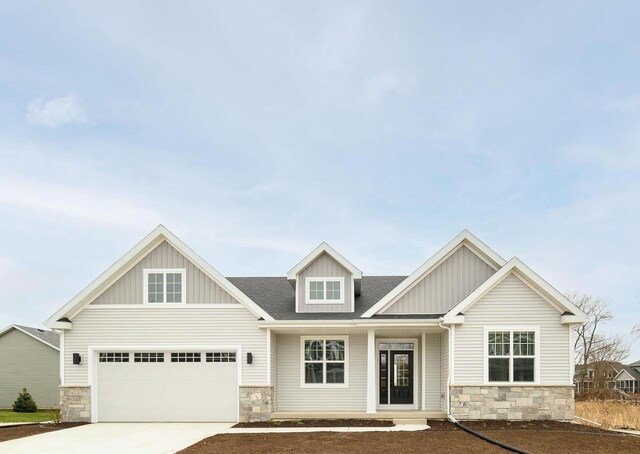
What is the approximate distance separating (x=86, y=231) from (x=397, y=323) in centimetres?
1038

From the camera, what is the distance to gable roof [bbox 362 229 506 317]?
58.7 ft

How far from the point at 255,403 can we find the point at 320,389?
7.36 feet

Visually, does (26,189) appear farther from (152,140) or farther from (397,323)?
(397,323)

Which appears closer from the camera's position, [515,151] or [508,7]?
[508,7]

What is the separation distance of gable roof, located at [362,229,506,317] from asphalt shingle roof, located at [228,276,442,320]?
1.83 feet

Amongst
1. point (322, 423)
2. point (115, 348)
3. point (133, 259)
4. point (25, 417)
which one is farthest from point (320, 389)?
point (25, 417)

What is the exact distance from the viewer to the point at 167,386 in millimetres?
17578

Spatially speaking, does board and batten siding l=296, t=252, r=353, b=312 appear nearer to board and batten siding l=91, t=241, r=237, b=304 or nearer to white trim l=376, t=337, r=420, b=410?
white trim l=376, t=337, r=420, b=410

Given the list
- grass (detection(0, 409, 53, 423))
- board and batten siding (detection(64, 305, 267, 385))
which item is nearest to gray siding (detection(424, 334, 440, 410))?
board and batten siding (detection(64, 305, 267, 385))

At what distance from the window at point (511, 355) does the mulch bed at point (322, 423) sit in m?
3.24

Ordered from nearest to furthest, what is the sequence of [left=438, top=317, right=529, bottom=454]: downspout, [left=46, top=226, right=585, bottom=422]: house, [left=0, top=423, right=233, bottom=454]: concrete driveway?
[left=438, top=317, right=529, bottom=454]: downspout < [left=0, top=423, right=233, bottom=454]: concrete driveway < [left=46, top=226, right=585, bottom=422]: house

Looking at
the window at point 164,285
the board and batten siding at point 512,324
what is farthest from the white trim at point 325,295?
the board and batten siding at point 512,324

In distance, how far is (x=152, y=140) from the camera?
19109 millimetres

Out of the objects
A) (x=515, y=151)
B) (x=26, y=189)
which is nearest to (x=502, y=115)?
(x=515, y=151)
